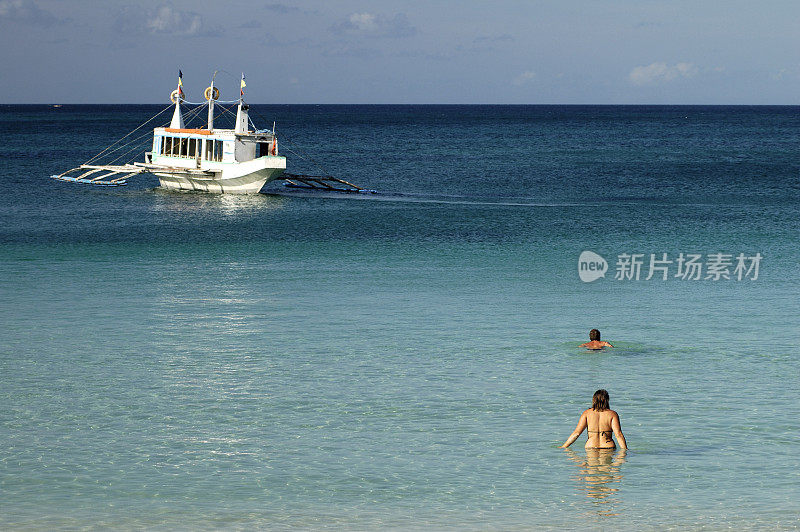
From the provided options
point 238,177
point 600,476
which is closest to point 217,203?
point 238,177

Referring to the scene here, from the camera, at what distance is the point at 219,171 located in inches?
2418

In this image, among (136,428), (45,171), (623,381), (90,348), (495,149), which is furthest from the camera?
(495,149)

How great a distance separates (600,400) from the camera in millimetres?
15914

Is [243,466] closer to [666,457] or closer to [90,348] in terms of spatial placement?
[666,457]

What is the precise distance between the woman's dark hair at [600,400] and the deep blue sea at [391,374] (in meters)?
0.93

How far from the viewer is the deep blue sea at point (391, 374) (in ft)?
48.2

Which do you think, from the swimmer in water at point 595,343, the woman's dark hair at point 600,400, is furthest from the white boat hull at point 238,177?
the woman's dark hair at point 600,400

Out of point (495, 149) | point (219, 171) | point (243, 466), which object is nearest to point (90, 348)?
point (243, 466)

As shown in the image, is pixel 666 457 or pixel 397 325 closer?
pixel 666 457

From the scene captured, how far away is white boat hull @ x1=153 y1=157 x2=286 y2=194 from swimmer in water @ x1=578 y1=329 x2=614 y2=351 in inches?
1531

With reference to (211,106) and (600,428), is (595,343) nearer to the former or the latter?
(600,428)

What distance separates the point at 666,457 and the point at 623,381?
469 centimetres

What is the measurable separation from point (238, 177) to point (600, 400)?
47652 millimetres

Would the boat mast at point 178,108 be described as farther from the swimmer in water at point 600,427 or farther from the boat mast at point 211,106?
the swimmer in water at point 600,427
